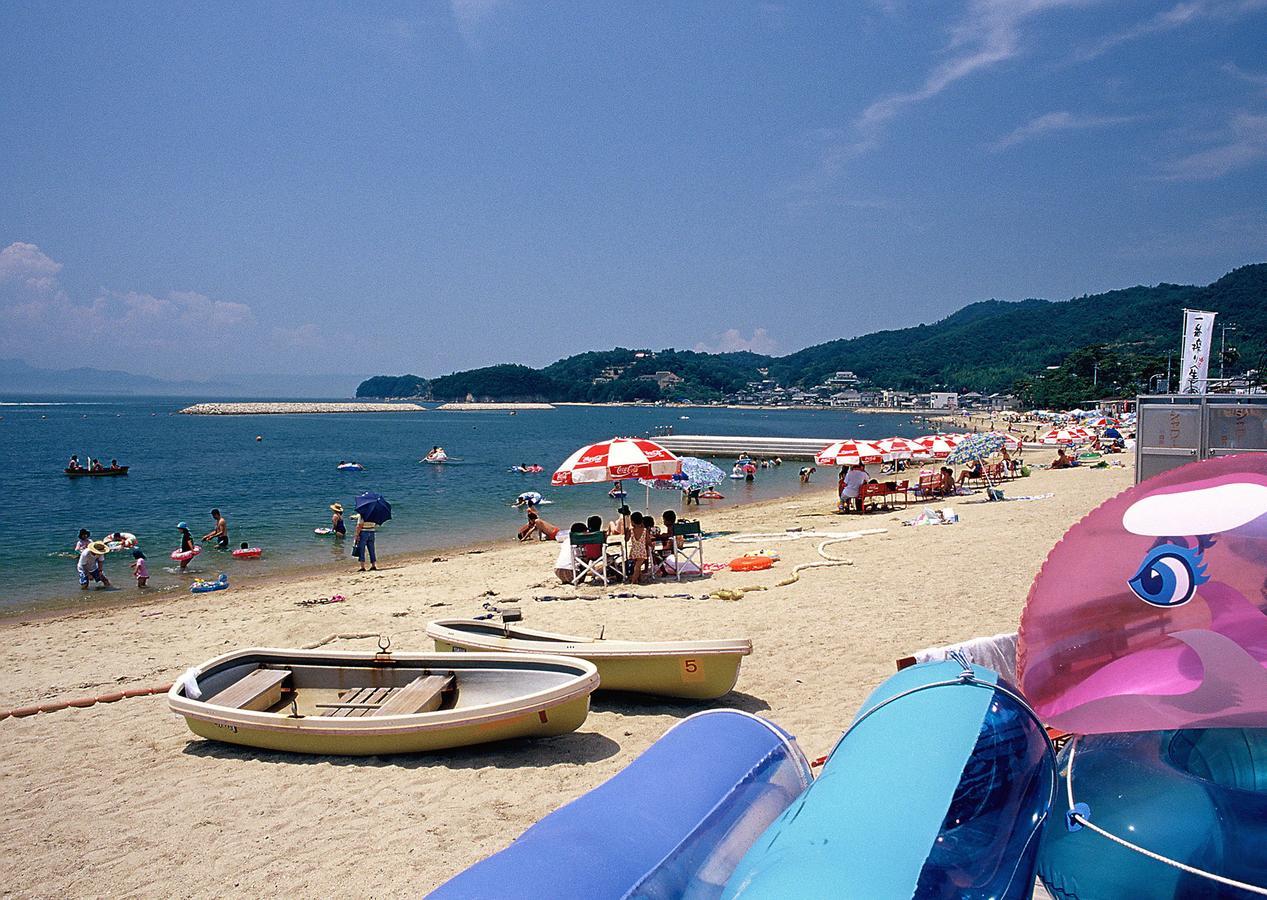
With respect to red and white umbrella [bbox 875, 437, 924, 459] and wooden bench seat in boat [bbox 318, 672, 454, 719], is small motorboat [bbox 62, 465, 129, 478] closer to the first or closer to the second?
red and white umbrella [bbox 875, 437, 924, 459]

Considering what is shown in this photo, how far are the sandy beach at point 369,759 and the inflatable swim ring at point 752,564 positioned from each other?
0.59 metres

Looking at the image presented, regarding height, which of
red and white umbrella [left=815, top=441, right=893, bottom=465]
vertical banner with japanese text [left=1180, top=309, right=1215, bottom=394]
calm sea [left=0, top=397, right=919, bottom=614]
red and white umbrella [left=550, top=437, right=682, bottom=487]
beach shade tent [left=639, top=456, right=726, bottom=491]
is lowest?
calm sea [left=0, top=397, right=919, bottom=614]

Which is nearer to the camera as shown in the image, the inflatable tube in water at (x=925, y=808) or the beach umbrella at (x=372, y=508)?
the inflatable tube in water at (x=925, y=808)

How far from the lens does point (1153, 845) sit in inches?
106

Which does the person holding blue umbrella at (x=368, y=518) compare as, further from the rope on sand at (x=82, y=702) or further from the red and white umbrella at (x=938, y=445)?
the red and white umbrella at (x=938, y=445)

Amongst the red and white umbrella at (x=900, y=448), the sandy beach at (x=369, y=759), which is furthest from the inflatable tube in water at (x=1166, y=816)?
the red and white umbrella at (x=900, y=448)

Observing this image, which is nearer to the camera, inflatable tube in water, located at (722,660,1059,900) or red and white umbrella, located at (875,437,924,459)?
inflatable tube in water, located at (722,660,1059,900)

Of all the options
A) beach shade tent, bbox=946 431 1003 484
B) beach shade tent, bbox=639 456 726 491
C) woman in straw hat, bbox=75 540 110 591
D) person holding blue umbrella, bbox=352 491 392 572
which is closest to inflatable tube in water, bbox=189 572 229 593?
woman in straw hat, bbox=75 540 110 591

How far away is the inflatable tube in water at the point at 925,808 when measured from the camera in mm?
2242

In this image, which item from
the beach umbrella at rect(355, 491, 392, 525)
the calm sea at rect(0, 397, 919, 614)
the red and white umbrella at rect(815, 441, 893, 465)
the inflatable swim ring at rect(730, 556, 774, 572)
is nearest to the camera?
the inflatable swim ring at rect(730, 556, 774, 572)

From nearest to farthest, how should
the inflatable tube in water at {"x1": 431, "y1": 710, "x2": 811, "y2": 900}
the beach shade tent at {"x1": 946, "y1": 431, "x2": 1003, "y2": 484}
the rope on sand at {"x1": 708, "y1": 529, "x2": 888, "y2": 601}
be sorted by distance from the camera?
the inflatable tube in water at {"x1": 431, "y1": 710, "x2": 811, "y2": 900}
the rope on sand at {"x1": 708, "y1": 529, "x2": 888, "y2": 601}
the beach shade tent at {"x1": 946, "y1": 431, "x2": 1003, "y2": 484}

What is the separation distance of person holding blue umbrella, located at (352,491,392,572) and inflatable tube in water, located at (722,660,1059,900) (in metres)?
13.8

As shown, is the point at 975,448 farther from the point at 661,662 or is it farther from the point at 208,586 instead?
the point at 208,586

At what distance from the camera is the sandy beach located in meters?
4.69
